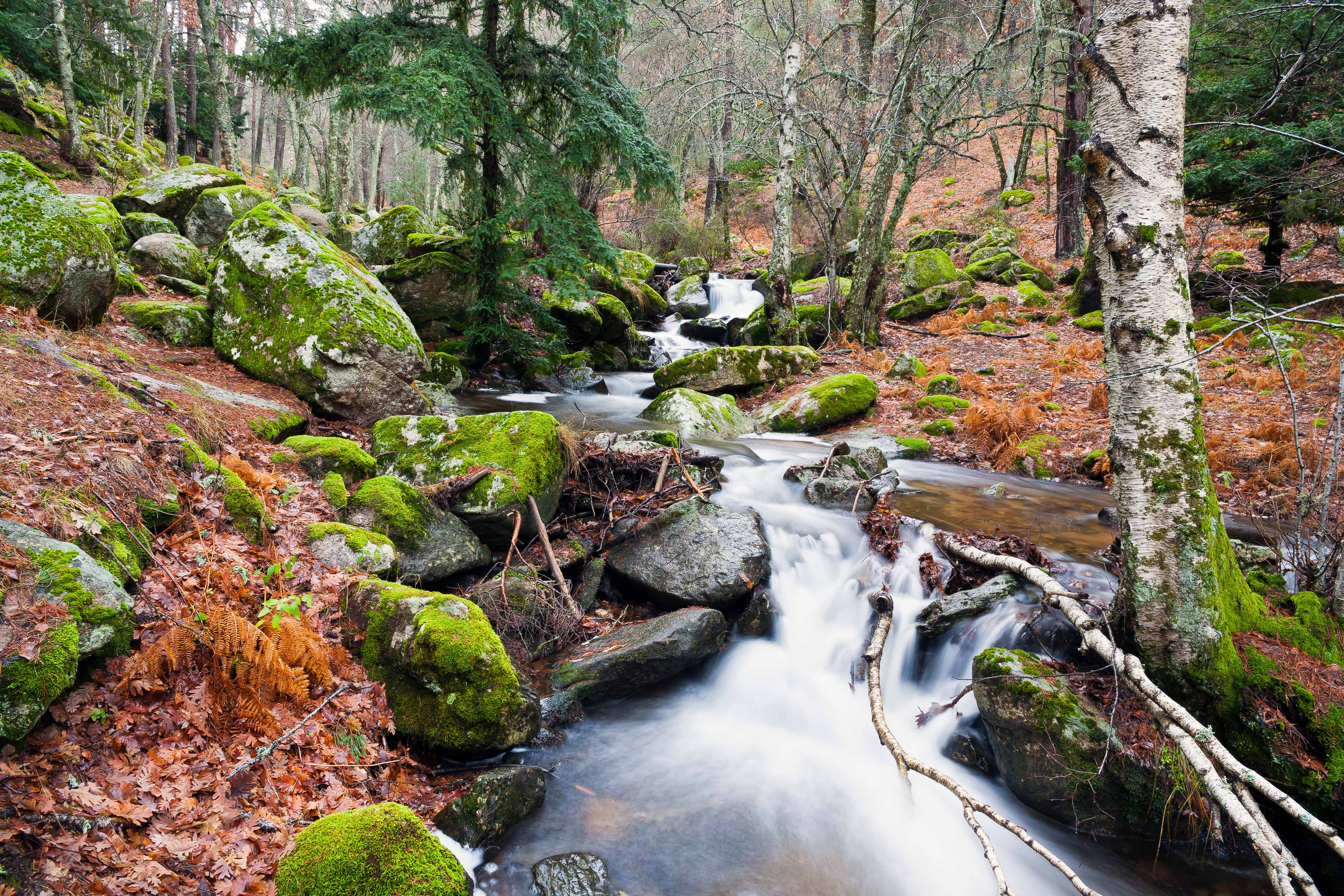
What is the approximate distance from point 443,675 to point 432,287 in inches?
420

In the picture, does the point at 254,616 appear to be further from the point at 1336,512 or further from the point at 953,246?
the point at 953,246

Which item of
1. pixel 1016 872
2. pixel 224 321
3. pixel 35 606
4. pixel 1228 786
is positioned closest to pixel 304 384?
pixel 224 321

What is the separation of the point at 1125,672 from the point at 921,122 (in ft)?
39.1

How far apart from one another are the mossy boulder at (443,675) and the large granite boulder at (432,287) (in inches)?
378

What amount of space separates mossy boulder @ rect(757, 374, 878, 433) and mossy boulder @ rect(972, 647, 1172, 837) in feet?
22.2

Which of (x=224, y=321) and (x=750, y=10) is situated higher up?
(x=750, y=10)

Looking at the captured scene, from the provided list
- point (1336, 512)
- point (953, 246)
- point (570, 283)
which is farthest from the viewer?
point (953, 246)

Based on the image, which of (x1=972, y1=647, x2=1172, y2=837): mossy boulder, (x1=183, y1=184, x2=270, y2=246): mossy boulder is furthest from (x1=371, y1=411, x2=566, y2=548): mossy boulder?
(x1=183, y1=184, x2=270, y2=246): mossy boulder

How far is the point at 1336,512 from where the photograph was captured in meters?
5.03

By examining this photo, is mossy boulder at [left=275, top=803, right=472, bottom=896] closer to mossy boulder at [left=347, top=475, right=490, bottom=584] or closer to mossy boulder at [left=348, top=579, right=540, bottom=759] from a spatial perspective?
mossy boulder at [left=348, top=579, right=540, bottom=759]

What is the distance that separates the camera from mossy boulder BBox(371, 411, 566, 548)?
6.07 meters

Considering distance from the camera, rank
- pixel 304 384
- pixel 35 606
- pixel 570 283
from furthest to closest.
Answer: pixel 570 283
pixel 304 384
pixel 35 606

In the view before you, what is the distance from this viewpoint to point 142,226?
11.0 meters

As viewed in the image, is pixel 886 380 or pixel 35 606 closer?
pixel 35 606
